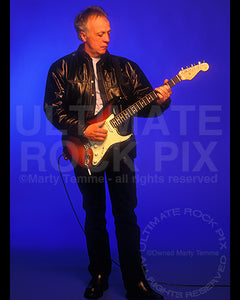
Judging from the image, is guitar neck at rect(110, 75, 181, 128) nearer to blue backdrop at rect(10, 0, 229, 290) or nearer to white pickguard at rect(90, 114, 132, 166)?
white pickguard at rect(90, 114, 132, 166)

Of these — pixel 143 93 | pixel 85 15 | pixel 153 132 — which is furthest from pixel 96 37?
pixel 153 132

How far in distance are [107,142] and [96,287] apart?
1124mm

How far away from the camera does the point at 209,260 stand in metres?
3.48

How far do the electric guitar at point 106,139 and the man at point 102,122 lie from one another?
41 mm

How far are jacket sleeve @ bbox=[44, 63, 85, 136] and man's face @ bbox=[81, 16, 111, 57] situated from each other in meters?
→ 0.29

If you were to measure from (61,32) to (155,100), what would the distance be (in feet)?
3.82

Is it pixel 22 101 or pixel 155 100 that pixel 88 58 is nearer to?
pixel 155 100

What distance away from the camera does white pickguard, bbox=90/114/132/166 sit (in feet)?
9.72

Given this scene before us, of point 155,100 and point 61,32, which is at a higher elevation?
point 61,32

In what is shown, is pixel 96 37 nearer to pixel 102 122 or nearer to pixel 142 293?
pixel 102 122

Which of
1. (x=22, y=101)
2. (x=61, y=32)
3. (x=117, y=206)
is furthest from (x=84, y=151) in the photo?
(x=61, y=32)

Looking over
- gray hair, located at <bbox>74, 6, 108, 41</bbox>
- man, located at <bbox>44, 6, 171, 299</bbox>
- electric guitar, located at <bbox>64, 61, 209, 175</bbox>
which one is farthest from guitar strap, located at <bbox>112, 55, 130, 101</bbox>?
gray hair, located at <bbox>74, 6, 108, 41</bbox>

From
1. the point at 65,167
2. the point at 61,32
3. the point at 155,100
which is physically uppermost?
the point at 61,32
